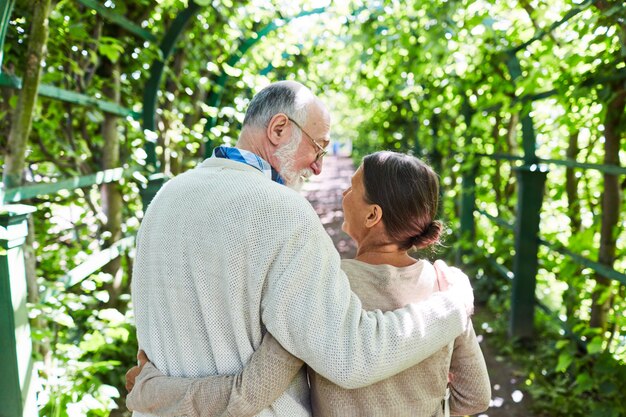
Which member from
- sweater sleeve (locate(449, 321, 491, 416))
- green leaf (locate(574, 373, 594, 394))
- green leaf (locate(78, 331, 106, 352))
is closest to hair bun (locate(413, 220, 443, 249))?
sweater sleeve (locate(449, 321, 491, 416))

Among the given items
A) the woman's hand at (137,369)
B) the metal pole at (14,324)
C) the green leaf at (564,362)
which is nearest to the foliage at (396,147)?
the green leaf at (564,362)

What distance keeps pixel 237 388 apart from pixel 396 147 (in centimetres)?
293

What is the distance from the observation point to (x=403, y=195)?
1.41 m

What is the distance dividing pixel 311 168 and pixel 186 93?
12.6 ft

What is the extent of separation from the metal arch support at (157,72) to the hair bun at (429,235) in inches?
113

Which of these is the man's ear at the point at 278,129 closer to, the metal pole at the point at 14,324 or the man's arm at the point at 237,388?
the man's arm at the point at 237,388

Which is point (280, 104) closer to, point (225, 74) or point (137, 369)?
point (137, 369)

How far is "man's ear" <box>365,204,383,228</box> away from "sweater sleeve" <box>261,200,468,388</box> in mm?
228

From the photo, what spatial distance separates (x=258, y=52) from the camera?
263 inches

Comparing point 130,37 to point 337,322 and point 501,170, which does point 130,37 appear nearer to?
point 337,322

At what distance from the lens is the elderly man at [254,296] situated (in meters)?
1.16

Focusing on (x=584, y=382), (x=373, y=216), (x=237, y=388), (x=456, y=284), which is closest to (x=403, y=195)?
(x=373, y=216)

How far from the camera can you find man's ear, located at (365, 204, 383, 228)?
1.42m

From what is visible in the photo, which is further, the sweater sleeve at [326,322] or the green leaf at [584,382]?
the green leaf at [584,382]
